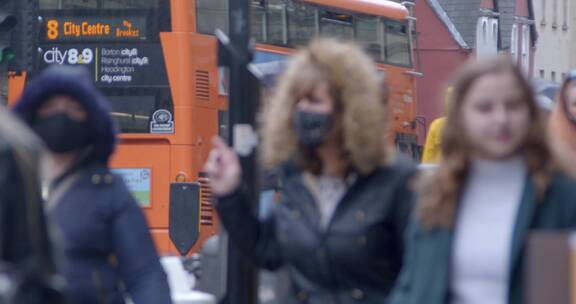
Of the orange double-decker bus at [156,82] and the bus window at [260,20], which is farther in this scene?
the bus window at [260,20]

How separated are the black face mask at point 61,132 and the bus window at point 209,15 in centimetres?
1411

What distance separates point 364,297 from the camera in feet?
15.8

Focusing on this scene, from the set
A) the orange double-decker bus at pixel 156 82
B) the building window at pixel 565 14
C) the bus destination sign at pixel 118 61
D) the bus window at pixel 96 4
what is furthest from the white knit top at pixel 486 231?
the building window at pixel 565 14

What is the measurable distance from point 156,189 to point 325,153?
1430cm

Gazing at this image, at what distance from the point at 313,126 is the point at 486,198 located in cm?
64

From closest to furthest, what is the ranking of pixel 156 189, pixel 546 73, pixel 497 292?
pixel 497 292
pixel 156 189
pixel 546 73

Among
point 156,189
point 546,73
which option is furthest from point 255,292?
point 546,73

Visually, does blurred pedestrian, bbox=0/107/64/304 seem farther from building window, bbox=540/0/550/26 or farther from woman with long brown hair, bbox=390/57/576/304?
building window, bbox=540/0/550/26

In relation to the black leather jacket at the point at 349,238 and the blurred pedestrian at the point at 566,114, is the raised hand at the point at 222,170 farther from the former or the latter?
the blurred pedestrian at the point at 566,114

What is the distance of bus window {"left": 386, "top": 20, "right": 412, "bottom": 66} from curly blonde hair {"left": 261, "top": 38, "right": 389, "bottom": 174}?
20191mm

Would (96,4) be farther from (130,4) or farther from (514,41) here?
(514,41)

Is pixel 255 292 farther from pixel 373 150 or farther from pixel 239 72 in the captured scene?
pixel 373 150

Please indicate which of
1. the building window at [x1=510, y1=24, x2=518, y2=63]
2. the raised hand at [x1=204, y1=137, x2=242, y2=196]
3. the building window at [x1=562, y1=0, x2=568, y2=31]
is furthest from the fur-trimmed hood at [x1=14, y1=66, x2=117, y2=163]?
the building window at [x1=562, y1=0, x2=568, y2=31]

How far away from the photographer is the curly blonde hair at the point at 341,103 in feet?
16.0
